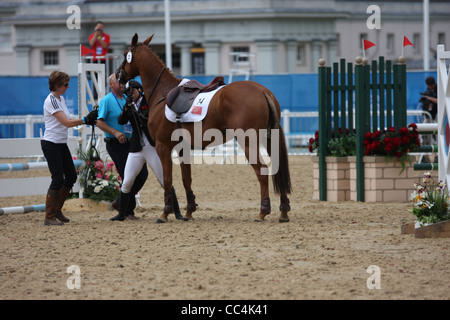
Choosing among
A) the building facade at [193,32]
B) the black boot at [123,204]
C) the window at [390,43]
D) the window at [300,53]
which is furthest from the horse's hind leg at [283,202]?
the window at [390,43]

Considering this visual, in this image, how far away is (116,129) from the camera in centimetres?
1041

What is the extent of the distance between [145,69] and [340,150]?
3.23 metres

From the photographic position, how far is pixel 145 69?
10.4 m

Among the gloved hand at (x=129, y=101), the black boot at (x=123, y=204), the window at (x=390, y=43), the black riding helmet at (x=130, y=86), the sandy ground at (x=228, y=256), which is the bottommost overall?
the sandy ground at (x=228, y=256)

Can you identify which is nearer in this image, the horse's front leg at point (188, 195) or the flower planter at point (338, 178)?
the horse's front leg at point (188, 195)

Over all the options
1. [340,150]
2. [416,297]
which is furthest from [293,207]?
[416,297]

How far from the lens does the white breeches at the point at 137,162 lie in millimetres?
10125

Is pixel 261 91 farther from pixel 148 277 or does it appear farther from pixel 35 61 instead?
pixel 35 61

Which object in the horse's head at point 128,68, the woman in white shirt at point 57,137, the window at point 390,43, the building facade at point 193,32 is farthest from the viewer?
the window at point 390,43

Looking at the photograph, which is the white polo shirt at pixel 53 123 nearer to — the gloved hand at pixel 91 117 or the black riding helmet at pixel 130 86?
the gloved hand at pixel 91 117

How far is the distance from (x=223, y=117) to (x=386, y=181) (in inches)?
124

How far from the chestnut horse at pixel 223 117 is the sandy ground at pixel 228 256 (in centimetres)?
43

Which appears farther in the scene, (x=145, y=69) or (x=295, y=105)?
(x=295, y=105)

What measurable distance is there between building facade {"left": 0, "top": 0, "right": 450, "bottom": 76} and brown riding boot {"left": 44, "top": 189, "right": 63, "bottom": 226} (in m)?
26.3
